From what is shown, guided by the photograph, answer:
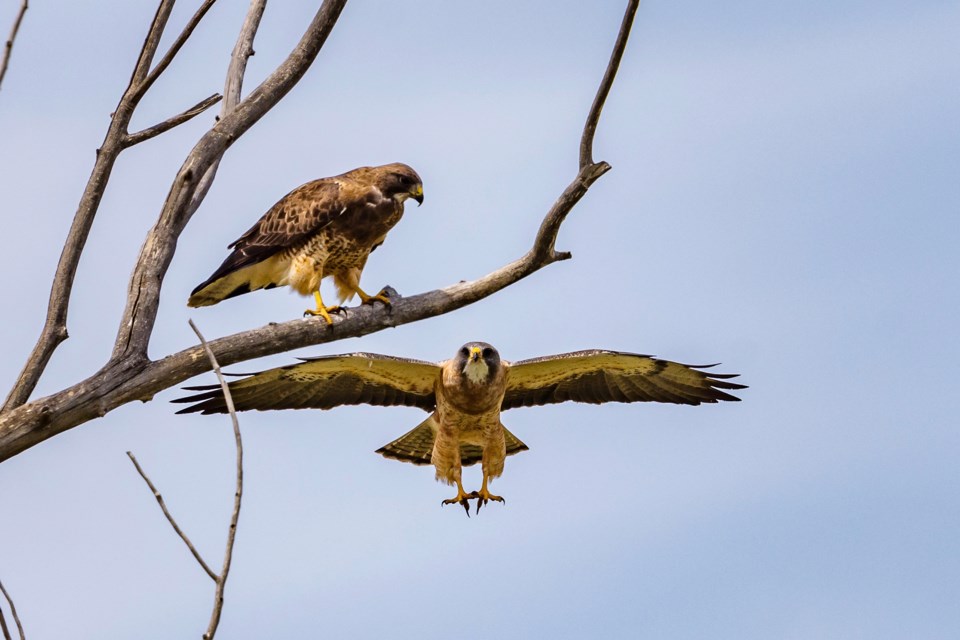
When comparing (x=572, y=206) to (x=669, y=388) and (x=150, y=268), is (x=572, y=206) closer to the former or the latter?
(x=150, y=268)

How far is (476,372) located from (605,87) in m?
2.76

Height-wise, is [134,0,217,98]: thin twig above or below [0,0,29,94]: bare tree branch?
above

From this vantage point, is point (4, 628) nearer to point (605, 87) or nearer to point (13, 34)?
point (13, 34)

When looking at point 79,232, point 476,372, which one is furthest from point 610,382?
point 79,232

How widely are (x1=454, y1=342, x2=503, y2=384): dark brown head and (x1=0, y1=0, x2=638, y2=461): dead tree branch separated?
0.90m

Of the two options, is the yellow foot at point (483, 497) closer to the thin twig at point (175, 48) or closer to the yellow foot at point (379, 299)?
the yellow foot at point (379, 299)

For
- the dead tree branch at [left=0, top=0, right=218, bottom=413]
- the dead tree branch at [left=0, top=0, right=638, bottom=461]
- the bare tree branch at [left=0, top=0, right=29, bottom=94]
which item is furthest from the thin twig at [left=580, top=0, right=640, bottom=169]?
the bare tree branch at [left=0, top=0, right=29, bottom=94]

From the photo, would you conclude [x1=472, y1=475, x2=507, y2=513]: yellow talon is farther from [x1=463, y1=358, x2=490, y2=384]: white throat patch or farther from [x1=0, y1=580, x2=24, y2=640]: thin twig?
[x1=0, y1=580, x2=24, y2=640]: thin twig

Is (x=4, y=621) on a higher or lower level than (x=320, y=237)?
lower

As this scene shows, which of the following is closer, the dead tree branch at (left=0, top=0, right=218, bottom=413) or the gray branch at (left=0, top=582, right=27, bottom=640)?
the gray branch at (left=0, top=582, right=27, bottom=640)

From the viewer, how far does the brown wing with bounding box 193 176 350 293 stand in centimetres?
827

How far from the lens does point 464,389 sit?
8.18m

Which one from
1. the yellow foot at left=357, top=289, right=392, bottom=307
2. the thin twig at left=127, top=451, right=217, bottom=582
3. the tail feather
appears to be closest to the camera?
the thin twig at left=127, top=451, right=217, bottom=582

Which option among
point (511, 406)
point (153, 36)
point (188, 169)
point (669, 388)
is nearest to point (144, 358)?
point (188, 169)
